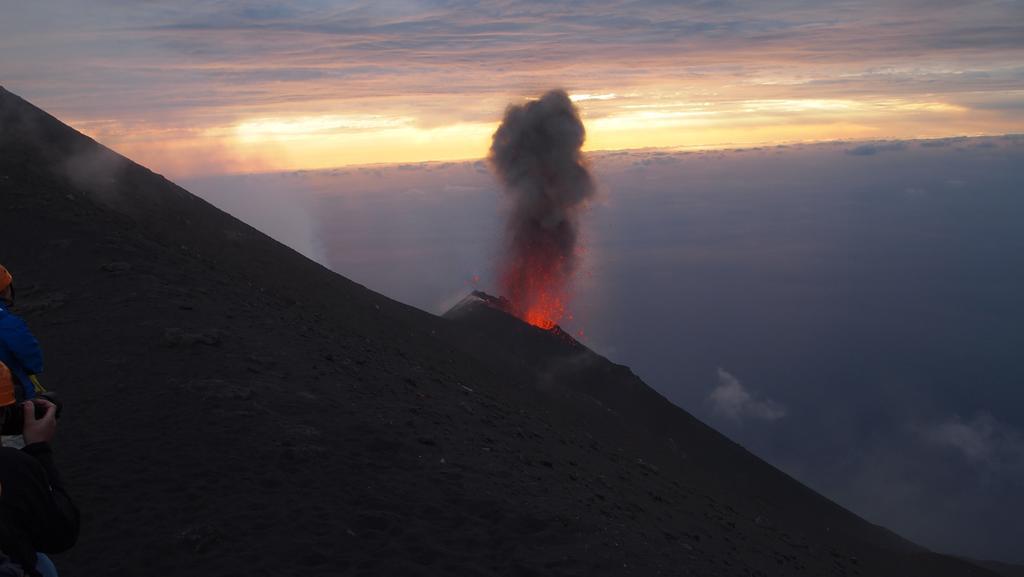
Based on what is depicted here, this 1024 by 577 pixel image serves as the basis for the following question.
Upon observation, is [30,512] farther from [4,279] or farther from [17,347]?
[4,279]

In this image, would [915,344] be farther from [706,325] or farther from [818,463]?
[818,463]

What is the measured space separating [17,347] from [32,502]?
114 inches

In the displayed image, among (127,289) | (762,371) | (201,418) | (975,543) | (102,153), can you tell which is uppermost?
(762,371)

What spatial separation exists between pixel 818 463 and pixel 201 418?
117 m

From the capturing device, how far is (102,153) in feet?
96.3

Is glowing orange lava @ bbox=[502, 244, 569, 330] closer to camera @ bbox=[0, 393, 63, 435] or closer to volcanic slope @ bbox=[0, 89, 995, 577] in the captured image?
volcanic slope @ bbox=[0, 89, 995, 577]

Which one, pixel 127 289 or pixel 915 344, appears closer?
pixel 127 289

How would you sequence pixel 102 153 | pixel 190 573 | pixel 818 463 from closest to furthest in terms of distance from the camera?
1. pixel 190 573
2. pixel 102 153
3. pixel 818 463

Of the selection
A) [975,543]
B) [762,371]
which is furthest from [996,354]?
[975,543]

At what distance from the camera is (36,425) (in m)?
4.22

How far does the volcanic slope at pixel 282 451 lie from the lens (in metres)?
8.37

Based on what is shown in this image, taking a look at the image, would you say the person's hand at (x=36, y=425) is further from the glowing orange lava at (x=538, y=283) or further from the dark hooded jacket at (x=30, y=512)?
the glowing orange lava at (x=538, y=283)

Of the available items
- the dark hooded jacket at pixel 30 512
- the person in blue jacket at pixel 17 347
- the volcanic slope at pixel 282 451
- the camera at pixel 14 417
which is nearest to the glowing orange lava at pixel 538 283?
the volcanic slope at pixel 282 451

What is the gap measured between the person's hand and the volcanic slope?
3.85 meters
